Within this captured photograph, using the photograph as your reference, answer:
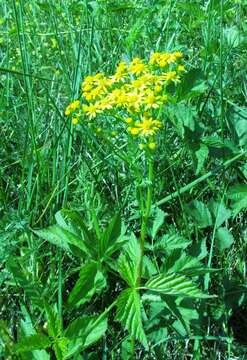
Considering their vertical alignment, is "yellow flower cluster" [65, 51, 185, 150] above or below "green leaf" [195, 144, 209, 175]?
above

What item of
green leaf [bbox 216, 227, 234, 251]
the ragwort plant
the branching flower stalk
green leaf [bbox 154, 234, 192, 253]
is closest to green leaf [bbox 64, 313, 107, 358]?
the ragwort plant

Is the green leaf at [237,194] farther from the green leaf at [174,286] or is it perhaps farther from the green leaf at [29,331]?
the green leaf at [29,331]

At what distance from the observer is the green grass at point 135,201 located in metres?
1.48

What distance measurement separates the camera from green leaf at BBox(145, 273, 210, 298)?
1297 mm

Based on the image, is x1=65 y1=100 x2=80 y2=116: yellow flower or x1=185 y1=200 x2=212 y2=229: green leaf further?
x1=185 y1=200 x2=212 y2=229: green leaf

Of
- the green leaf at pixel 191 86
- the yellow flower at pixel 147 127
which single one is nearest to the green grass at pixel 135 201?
the green leaf at pixel 191 86

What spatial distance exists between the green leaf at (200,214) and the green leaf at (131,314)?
31 centimetres

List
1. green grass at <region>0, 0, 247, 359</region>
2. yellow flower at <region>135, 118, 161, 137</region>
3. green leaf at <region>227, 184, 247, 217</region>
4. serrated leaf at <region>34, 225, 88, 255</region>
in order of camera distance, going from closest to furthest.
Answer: yellow flower at <region>135, 118, 161, 137</region>, serrated leaf at <region>34, 225, 88, 255</region>, green grass at <region>0, 0, 247, 359</region>, green leaf at <region>227, 184, 247, 217</region>

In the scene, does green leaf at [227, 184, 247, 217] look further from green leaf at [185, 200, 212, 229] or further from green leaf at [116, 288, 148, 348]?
green leaf at [116, 288, 148, 348]

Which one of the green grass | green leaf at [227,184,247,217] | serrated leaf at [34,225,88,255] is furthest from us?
green leaf at [227,184,247,217]

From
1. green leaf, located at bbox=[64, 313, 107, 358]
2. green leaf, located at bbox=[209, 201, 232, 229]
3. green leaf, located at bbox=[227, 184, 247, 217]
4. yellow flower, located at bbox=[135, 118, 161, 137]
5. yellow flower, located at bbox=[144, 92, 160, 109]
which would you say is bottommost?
green leaf, located at bbox=[64, 313, 107, 358]

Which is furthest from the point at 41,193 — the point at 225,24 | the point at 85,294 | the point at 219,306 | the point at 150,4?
the point at 225,24

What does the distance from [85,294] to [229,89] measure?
0.87 metres

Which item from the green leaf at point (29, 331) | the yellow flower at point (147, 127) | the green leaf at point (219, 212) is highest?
the yellow flower at point (147, 127)
